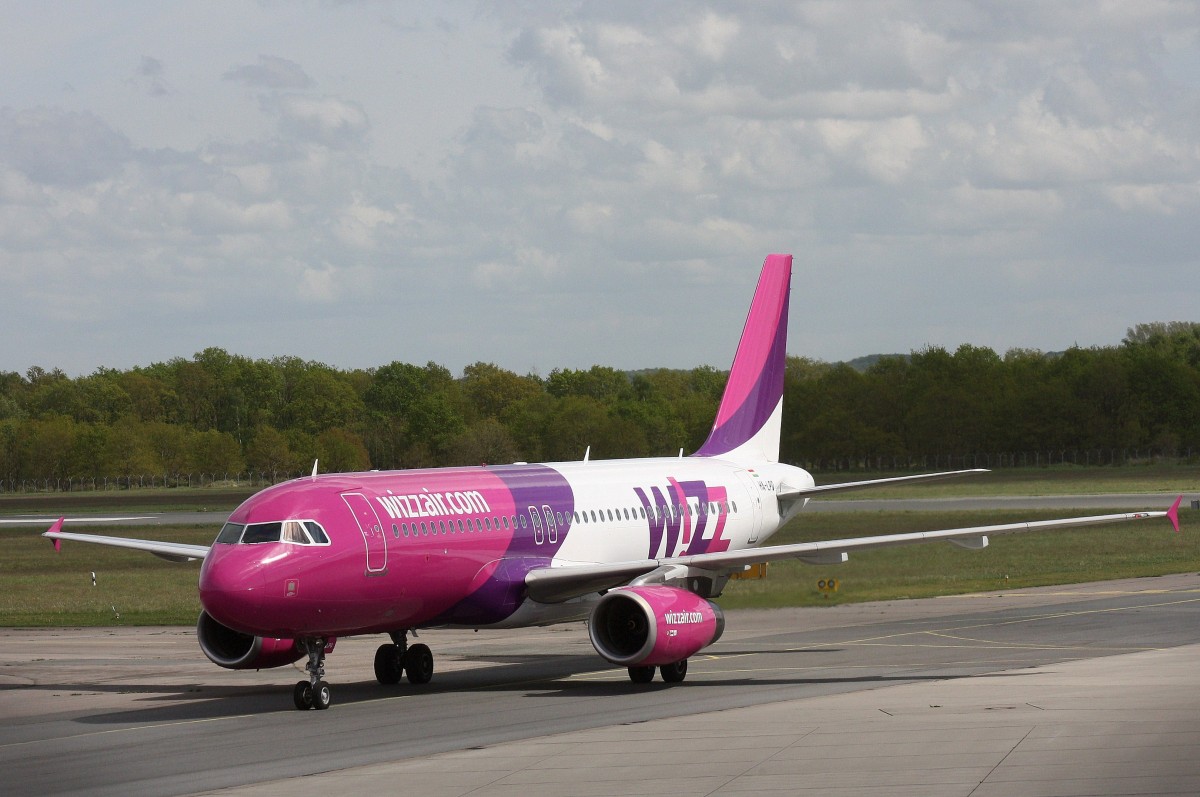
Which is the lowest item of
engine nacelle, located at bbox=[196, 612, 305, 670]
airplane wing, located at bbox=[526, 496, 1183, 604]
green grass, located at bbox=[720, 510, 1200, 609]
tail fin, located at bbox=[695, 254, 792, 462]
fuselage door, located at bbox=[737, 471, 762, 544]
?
green grass, located at bbox=[720, 510, 1200, 609]

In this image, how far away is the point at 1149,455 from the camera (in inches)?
6801

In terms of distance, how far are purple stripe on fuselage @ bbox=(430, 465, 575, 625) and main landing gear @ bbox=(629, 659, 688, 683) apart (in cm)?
277

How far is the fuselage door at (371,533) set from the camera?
1085 inches

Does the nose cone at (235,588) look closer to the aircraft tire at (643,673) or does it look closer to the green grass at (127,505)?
the aircraft tire at (643,673)

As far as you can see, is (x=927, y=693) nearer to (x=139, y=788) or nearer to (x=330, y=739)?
(x=330, y=739)

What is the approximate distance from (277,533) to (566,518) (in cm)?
758

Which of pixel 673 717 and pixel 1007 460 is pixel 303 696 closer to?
pixel 673 717

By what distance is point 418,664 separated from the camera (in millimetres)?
31078

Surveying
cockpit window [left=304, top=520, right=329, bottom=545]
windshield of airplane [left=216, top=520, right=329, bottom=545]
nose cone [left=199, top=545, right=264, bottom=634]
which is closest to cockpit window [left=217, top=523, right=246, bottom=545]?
windshield of airplane [left=216, top=520, right=329, bottom=545]

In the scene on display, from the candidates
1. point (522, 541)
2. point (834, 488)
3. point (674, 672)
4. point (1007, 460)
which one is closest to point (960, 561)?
point (834, 488)

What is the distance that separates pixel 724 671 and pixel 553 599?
3804 mm

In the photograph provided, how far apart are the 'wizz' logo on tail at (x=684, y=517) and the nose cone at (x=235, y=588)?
1114 centimetres

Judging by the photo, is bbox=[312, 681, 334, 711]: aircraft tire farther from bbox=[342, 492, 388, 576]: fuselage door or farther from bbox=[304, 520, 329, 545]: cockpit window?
bbox=[304, 520, 329, 545]: cockpit window

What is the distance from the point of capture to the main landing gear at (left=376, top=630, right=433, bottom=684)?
31.1 m
